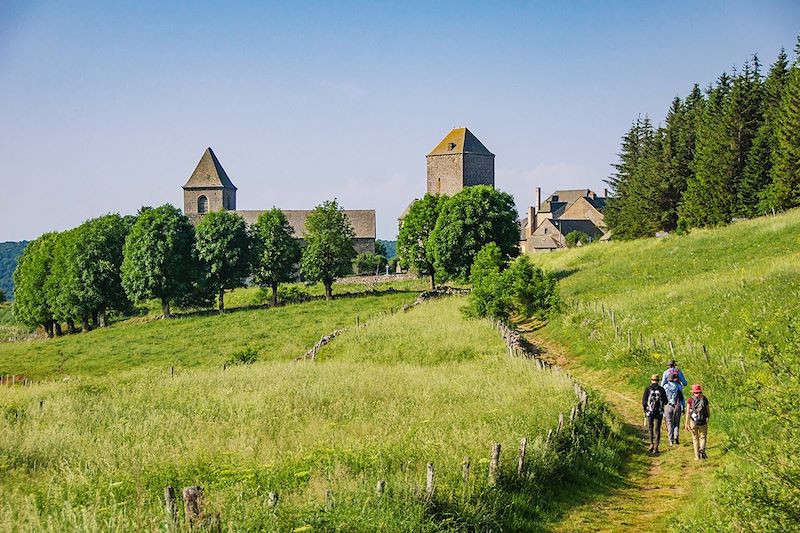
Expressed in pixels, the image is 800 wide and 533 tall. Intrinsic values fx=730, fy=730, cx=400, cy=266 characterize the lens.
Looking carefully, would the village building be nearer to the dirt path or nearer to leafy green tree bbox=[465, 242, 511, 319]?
leafy green tree bbox=[465, 242, 511, 319]

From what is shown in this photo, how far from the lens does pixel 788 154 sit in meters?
43.8

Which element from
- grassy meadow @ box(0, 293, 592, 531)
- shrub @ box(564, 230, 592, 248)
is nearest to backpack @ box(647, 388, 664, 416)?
grassy meadow @ box(0, 293, 592, 531)

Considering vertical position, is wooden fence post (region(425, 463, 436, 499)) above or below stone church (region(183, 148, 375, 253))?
below

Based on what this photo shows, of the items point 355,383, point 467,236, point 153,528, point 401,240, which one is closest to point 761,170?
point 467,236

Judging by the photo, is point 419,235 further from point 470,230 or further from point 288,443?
point 288,443

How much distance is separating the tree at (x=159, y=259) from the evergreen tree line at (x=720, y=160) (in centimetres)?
3938

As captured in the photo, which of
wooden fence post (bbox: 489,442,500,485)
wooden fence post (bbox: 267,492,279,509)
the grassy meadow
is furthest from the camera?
wooden fence post (bbox: 489,442,500,485)

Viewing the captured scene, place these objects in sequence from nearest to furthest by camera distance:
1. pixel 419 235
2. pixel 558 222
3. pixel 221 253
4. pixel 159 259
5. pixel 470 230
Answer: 1. pixel 470 230
2. pixel 159 259
3. pixel 221 253
4. pixel 419 235
5. pixel 558 222

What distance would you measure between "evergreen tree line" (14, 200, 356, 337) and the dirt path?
49.5 m

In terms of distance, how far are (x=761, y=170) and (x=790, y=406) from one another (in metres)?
46.5

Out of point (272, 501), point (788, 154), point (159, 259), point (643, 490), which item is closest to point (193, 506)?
point (272, 501)

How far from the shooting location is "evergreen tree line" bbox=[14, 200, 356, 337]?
61.2m

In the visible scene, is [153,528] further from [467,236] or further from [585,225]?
[585,225]

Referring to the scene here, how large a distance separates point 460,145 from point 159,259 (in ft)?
150
